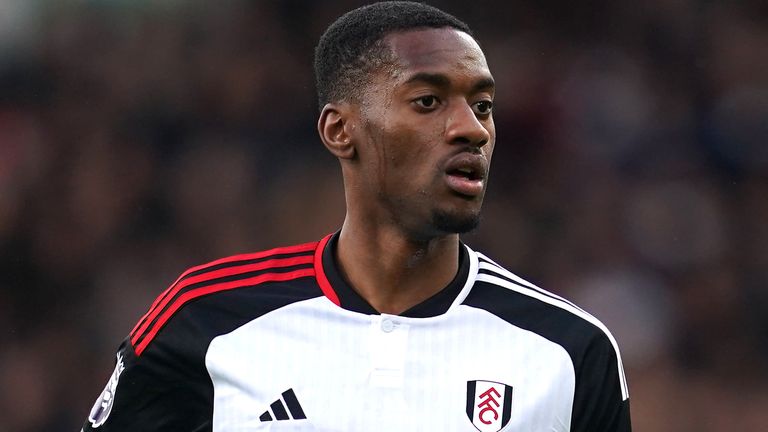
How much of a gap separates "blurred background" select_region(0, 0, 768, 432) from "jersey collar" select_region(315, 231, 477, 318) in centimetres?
360

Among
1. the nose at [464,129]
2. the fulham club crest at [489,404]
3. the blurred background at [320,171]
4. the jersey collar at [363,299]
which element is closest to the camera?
the fulham club crest at [489,404]

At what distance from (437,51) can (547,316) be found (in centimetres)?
78

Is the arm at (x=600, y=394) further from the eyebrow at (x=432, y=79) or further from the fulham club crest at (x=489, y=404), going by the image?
the eyebrow at (x=432, y=79)

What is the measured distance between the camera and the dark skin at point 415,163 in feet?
10.8

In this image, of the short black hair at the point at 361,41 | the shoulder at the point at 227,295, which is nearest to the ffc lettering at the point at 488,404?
the shoulder at the point at 227,295

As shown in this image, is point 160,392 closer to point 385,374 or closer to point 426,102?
point 385,374

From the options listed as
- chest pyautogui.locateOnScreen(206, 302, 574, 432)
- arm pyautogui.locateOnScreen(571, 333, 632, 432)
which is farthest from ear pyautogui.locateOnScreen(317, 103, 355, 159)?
arm pyautogui.locateOnScreen(571, 333, 632, 432)

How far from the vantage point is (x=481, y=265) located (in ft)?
11.7

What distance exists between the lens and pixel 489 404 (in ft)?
10.5

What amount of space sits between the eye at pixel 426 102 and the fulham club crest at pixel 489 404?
74 cm

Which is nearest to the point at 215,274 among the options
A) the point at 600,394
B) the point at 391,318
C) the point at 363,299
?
the point at 363,299

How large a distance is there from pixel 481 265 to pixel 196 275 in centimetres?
81

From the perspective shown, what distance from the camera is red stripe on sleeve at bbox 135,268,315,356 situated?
11.3 feet

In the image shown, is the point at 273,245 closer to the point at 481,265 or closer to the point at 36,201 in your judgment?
the point at 36,201
